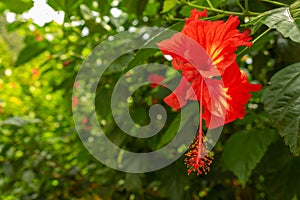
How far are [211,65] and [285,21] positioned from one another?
0.10 metres

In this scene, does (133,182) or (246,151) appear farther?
(133,182)

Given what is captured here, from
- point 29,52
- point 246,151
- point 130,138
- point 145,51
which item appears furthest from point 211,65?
point 29,52

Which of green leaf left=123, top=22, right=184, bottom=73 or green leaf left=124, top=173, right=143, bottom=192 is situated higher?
green leaf left=123, top=22, right=184, bottom=73

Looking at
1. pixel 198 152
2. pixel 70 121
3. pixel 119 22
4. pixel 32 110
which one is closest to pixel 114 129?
pixel 119 22

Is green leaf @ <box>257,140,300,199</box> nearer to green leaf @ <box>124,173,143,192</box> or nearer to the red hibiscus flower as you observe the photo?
green leaf @ <box>124,173,143,192</box>

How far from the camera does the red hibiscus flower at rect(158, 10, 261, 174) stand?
54cm

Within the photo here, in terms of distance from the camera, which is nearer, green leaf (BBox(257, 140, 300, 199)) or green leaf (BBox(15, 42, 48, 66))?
green leaf (BBox(257, 140, 300, 199))

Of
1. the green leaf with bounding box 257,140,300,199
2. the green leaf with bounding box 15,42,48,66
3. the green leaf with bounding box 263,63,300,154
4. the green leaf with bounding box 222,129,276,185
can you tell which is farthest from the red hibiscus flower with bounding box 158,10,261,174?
the green leaf with bounding box 15,42,48,66

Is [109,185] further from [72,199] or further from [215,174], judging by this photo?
[215,174]

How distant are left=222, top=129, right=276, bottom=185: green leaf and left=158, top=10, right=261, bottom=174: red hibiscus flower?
386mm

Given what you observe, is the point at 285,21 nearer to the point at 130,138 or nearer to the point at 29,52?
the point at 130,138

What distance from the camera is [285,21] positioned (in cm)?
52

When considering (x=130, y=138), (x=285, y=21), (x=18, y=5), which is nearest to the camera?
(x=285, y=21)

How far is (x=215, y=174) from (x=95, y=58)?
48cm
